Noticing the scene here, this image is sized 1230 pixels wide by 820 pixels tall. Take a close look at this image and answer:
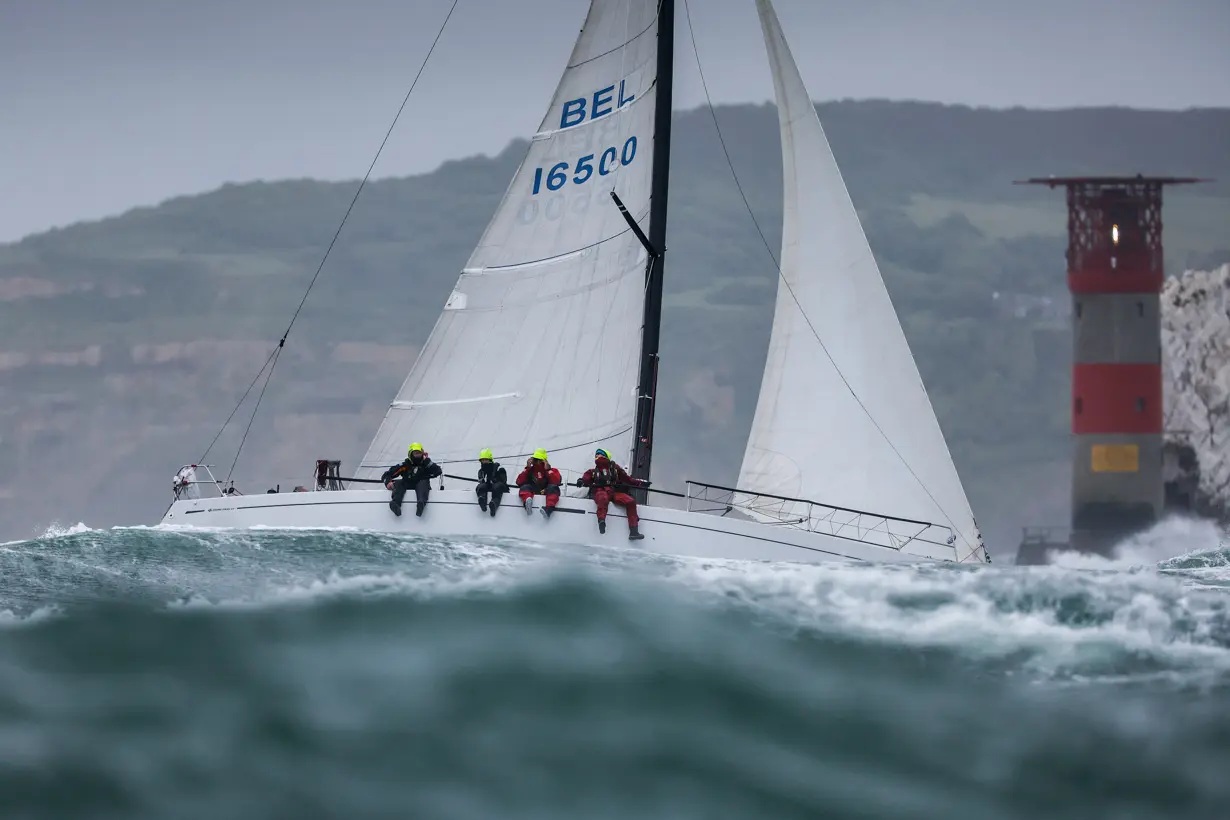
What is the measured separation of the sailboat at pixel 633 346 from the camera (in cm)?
2102

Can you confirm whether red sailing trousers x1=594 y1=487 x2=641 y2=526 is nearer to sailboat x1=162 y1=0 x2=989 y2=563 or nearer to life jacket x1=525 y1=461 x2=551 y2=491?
life jacket x1=525 y1=461 x2=551 y2=491

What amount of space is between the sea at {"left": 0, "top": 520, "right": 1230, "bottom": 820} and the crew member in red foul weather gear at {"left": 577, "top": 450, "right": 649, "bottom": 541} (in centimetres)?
181

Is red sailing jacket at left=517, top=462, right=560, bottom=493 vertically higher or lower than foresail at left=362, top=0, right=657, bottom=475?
lower

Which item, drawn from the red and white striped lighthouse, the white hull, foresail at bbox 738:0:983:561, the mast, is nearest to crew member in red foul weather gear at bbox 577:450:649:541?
the white hull

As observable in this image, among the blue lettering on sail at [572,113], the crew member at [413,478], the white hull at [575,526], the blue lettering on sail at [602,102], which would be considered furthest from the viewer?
the blue lettering on sail at [572,113]

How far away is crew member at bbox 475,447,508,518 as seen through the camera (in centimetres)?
1917

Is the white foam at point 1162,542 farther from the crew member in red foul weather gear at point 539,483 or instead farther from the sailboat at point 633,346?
the crew member in red foul weather gear at point 539,483

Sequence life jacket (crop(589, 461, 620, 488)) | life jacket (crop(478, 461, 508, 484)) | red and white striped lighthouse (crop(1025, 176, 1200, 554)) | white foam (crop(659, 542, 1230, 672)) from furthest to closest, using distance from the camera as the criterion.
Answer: red and white striped lighthouse (crop(1025, 176, 1200, 554)), life jacket (crop(478, 461, 508, 484)), life jacket (crop(589, 461, 620, 488)), white foam (crop(659, 542, 1230, 672))

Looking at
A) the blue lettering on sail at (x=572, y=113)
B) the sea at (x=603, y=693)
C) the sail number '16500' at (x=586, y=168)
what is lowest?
the sea at (x=603, y=693)

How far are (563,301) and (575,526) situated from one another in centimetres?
412

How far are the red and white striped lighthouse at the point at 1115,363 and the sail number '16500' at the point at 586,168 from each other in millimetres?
41021

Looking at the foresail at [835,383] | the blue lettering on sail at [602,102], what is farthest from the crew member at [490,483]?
the blue lettering on sail at [602,102]

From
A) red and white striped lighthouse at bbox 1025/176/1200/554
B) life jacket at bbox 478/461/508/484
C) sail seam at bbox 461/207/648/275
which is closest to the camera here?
life jacket at bbox 478/461/508/484

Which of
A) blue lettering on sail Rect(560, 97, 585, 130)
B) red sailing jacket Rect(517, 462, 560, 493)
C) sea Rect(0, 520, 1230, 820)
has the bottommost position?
sea Rect(0, 520, 1230, 820)
